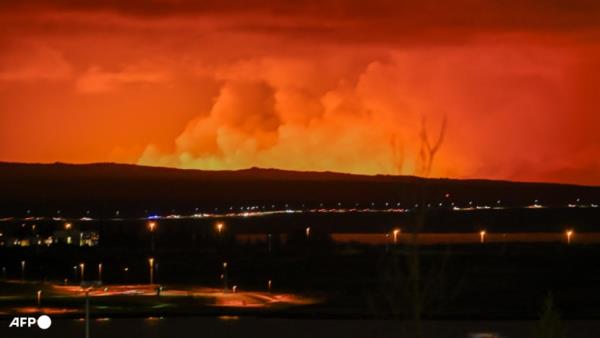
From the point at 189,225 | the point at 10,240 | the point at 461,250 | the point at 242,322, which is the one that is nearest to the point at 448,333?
the point at 242,322

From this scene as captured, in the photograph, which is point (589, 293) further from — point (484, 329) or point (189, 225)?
point (189, 225)

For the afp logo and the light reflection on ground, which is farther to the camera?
the light reflection on ground

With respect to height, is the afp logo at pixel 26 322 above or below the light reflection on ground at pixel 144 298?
below

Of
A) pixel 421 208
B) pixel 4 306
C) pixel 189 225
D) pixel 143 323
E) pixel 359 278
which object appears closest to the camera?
pixel 421 208

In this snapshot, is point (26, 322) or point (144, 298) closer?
point (26, 322)

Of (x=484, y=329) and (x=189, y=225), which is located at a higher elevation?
(x=189, y=225)

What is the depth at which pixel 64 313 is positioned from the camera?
60.8 meters

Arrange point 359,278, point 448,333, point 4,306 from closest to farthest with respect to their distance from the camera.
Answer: point 448,333 → point 4,306 → point 359,278

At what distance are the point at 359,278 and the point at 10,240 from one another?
5108 centimetres

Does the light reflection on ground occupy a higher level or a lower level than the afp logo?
higher

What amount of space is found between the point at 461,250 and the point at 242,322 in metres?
53.6

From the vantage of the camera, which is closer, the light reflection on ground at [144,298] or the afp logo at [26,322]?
the afp logo at [26,322]

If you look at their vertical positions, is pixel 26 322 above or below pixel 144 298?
below

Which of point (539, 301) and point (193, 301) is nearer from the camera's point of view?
point (193, 301)
